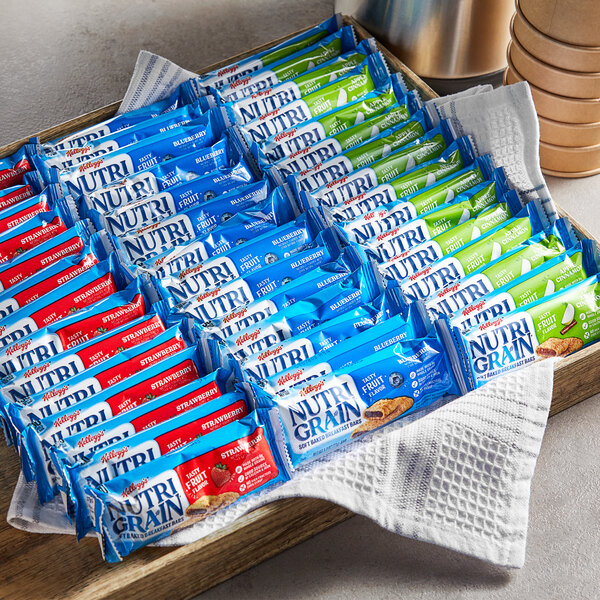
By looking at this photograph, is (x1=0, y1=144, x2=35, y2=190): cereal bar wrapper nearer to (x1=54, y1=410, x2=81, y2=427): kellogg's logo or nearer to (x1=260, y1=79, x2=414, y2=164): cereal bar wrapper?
(x1=260, y1=79, x2=414, y2=164): cereal bar wrapper

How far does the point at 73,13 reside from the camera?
2244 mm

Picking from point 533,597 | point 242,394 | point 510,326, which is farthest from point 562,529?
point 242,394

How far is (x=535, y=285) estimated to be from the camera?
1.37 metres

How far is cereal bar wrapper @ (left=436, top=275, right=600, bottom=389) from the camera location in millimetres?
1276

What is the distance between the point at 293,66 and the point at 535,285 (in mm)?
677

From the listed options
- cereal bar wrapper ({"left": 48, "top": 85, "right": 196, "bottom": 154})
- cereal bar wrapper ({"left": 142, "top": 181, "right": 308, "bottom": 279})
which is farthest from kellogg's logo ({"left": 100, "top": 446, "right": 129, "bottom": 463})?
cereal bar wrapper ({"left": 48, "top": 85, "right": 196, "bottom": 154})

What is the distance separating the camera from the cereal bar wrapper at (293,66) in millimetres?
1693

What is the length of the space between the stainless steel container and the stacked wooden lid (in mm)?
117

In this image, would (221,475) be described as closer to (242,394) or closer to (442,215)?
(242,394)

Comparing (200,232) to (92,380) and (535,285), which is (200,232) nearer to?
(92,380)

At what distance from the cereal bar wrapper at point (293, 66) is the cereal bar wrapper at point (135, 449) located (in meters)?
0.69

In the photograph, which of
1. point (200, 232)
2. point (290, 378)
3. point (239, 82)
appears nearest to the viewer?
point (290, 378)

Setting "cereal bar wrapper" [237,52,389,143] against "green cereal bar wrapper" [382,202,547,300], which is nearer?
"green cereal bar wrapper" [382,202,547,300]

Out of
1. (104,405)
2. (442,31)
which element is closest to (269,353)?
Result: (104,405)
